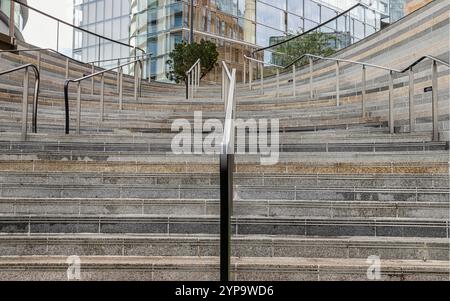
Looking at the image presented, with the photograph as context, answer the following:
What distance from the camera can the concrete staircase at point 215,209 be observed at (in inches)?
119

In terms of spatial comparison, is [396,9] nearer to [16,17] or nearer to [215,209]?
[16,17]

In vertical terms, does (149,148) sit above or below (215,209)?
above

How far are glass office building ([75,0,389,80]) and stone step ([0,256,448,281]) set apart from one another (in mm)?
18838

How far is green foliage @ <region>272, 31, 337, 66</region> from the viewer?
14.5 m

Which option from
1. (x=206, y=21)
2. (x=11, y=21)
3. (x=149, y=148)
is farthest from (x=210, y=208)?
(x=206, y=21)

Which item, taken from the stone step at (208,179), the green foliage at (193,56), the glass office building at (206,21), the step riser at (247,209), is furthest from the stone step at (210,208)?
the glass office building at (206,21)

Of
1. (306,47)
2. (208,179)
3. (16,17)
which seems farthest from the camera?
(306,47)

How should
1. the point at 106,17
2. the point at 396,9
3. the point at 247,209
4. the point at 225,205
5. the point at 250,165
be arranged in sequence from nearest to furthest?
the point at 225,205
the point at 247,209
the point at 250,165
the point at 396,9
the point at 106,17

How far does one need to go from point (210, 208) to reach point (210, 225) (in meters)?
0.27

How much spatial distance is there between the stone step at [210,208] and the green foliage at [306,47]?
11108 millimetres

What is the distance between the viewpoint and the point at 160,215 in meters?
3.56

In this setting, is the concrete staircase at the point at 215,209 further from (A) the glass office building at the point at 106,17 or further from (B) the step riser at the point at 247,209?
(A) the glass office building at the point at 106,17

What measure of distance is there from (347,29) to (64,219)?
13.5 meters

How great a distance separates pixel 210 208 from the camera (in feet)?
12.1
